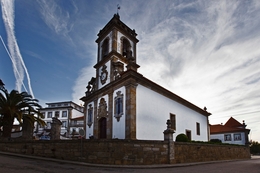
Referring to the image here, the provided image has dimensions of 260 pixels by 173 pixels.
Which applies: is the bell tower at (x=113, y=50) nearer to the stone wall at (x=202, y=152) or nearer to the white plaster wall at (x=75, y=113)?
the stone wall at (x=202, y=152)

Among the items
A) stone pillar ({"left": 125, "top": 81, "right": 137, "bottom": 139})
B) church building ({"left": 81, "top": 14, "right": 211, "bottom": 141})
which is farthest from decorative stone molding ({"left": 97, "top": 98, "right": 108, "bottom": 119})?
stone pillar ({"left": 125, "top": 81, "right": 137, "bottom": 139})

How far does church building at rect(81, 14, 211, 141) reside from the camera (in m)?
15.5

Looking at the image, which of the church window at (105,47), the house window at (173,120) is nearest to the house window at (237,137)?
the house window at (173,120)

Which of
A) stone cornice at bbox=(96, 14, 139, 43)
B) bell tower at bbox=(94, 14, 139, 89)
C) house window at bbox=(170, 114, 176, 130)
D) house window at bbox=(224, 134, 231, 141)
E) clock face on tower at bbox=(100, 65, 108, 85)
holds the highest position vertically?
stone cornice at bbox=(96, 14, 139, 43)

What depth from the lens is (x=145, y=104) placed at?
53.5ft

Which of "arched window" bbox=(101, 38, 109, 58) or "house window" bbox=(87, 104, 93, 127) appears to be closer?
"house window" bbox=(87, 104, 93, 127)

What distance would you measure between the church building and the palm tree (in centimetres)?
567

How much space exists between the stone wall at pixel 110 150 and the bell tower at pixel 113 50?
7939 millimetres

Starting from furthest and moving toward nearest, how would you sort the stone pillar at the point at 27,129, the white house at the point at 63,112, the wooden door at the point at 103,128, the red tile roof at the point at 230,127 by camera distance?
1. the white house at the point at 63,112
2. the red tile roof at the point at 230,127
3. the wooden door at the point at 103,128
4. the stone pillar at the point at 27,129

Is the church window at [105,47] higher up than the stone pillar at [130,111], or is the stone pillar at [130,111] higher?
the church window at [105,47]

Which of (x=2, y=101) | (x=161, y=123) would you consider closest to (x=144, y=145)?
(x=161, y=123)

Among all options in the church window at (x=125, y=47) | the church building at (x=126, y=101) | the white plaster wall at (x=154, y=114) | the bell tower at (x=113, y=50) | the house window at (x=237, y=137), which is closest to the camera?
the church building at (x=126, y=101)

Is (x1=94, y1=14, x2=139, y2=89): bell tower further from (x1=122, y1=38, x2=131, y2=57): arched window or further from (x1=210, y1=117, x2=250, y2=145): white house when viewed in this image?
(x1=210, y1=117, x2=250, y2=145): white house

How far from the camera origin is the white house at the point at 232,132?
3353cm
